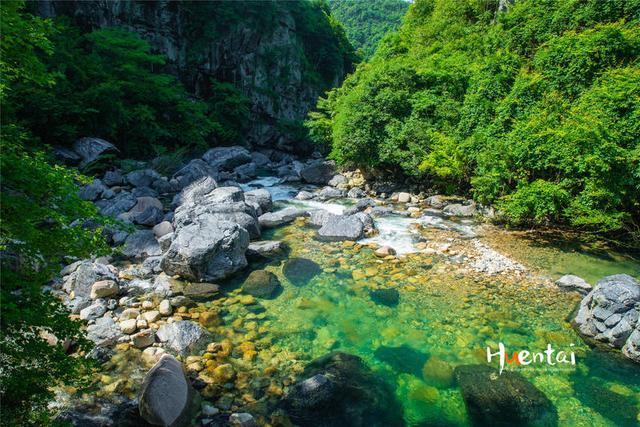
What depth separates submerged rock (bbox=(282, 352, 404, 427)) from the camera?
17.1 ft

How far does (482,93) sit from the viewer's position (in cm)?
1417

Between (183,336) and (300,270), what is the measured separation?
147 inches

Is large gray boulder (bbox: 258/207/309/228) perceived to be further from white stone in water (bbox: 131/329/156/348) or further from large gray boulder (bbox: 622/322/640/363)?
large gray boulder (bbox: 622/322/640/363)

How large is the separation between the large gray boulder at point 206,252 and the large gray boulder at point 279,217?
11.0 ft

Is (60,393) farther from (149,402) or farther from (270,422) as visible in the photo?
(270,422)

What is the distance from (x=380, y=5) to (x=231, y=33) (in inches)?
2120

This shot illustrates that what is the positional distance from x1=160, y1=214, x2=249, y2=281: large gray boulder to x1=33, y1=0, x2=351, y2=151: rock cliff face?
2469 cm

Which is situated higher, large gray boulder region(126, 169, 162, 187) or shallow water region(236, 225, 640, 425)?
large gray boulder region(126, 169, 162, 187)

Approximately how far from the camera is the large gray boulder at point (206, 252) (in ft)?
28.9

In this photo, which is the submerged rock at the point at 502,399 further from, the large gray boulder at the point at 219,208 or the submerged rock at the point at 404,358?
the large gray boulder at the point at 219,208

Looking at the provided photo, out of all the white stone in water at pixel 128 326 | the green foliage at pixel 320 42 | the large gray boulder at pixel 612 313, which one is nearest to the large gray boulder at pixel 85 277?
the white stone in water at pixel 128 326

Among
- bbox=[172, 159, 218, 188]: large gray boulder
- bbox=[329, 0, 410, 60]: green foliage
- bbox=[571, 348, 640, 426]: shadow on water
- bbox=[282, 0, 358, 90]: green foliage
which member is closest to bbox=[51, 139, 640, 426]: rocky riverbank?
bbox=[571, 348, 640, 426]: shadow on water

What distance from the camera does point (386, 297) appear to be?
844cm

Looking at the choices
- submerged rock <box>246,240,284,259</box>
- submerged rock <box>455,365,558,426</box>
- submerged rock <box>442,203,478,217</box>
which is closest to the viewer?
submerged rock <box>455,365,558,426</box>
